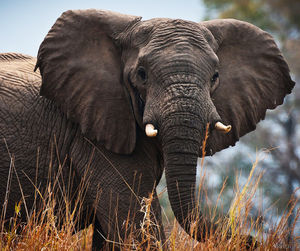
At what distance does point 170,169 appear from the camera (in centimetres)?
354

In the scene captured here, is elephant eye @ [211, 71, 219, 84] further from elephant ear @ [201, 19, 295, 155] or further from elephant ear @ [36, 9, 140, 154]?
elephant ear @ [36, 9, 140, 154]

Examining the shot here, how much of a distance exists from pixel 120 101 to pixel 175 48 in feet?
1.90

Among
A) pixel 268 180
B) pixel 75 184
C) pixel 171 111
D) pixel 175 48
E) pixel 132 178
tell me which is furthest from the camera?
pixel 268 180

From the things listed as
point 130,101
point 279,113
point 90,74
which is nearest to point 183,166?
point 130,101

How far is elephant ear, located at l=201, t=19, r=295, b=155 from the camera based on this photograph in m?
4.22

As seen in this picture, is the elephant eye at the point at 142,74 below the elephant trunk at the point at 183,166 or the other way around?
the other way around

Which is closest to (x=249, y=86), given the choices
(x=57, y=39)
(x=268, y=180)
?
(x=57, y=39)

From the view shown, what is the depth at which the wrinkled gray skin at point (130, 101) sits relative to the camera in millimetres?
3572

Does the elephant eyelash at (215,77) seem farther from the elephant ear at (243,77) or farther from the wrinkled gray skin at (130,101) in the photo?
the elephant ear at (243,77)

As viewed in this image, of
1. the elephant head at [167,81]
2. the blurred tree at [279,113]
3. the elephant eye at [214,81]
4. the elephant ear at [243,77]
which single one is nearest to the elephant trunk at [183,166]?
the elephant head at [167,81]

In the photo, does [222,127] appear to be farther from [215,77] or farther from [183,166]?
[215,77]

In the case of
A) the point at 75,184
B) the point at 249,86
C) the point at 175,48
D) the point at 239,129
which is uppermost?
the point at 175,48

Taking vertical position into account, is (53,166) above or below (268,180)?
above

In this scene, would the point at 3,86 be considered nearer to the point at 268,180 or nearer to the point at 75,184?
the point at 75,184
